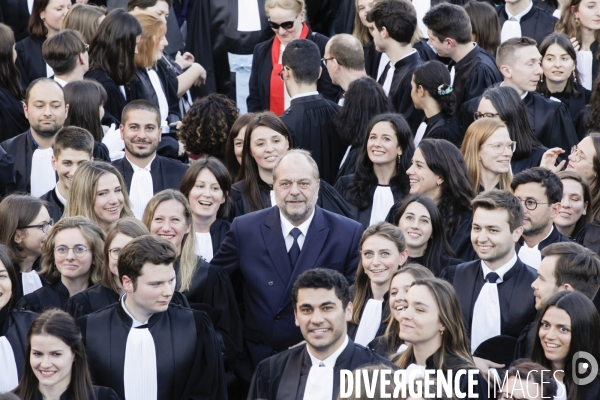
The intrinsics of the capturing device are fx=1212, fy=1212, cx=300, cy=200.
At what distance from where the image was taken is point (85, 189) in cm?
895

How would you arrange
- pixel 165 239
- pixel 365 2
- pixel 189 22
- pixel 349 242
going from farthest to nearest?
pixel 189 22 < pixel 365 2 < pixel 349 242 < pixel 165 239

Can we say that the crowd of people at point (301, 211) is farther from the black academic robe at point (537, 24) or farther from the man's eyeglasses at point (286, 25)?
the black academic robe at point (537, 24)

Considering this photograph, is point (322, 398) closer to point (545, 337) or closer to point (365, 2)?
point (545, 337)

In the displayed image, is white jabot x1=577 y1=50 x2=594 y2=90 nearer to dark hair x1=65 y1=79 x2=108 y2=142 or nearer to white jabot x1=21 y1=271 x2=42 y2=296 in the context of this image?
dark hair x1=65 y1=79 x2=108 y2=142

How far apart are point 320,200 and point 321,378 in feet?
8.16

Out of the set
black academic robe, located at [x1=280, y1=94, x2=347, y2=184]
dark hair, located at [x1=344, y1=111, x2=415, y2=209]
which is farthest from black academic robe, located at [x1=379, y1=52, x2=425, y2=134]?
dark hair, located at [x1=344, y1=111, x2=415, y2=209]

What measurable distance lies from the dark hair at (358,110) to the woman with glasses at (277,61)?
1.63 m

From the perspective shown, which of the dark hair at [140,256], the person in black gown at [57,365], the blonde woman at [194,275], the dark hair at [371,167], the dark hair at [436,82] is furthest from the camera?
the dark hair at [436,82]

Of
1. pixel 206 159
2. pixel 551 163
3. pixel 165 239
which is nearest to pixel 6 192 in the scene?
pixel 206 159

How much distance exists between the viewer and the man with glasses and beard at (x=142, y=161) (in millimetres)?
9875

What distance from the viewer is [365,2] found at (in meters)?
12.5

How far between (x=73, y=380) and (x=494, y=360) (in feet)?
8.92

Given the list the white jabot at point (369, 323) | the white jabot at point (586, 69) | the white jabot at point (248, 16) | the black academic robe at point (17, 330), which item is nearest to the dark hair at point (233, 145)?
the white jabot at point (369, 323)

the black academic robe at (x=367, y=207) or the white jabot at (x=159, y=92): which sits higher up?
the white jabot at (x=159, y=92)
